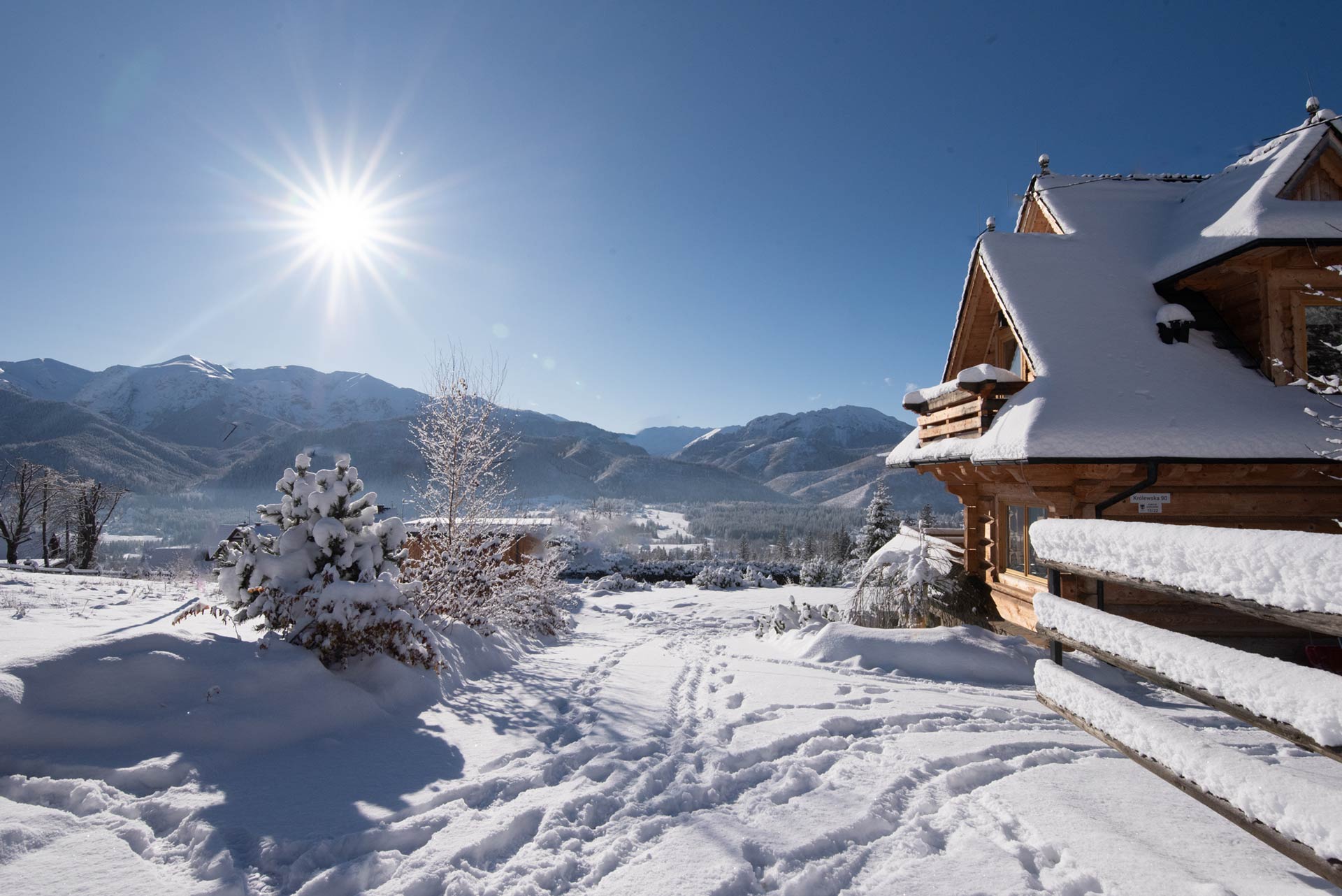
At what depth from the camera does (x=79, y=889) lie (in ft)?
7.93

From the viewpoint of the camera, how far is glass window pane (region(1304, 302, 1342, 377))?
812 cm

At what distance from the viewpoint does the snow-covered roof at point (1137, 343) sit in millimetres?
7227

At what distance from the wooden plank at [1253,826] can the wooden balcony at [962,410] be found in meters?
6.40

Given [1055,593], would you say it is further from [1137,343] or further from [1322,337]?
[1322,337]

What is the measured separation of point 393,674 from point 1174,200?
52.3 feet

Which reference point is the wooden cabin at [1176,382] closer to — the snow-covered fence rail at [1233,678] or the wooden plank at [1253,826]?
the snow-covered fence rail at [1233,678]

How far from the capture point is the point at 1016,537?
10.0 metres

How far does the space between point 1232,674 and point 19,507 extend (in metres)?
46.6

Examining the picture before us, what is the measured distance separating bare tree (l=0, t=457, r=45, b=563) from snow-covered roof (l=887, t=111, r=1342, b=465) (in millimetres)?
42761

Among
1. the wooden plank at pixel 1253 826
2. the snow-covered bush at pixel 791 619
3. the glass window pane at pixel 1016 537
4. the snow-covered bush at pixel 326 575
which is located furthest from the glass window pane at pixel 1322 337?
the snow-covered bush at pixel 326 575

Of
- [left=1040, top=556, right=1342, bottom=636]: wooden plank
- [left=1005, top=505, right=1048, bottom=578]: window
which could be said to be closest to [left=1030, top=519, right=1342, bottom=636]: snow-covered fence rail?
[left=1040, top=556, right=1342, bottom=636]: wooden plank

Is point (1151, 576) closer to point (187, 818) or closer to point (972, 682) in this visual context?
point (972, 682)

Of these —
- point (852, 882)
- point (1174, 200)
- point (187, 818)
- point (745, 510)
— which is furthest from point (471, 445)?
point (745, 510)

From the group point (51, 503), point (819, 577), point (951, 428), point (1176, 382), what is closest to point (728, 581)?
point (819, 577)
